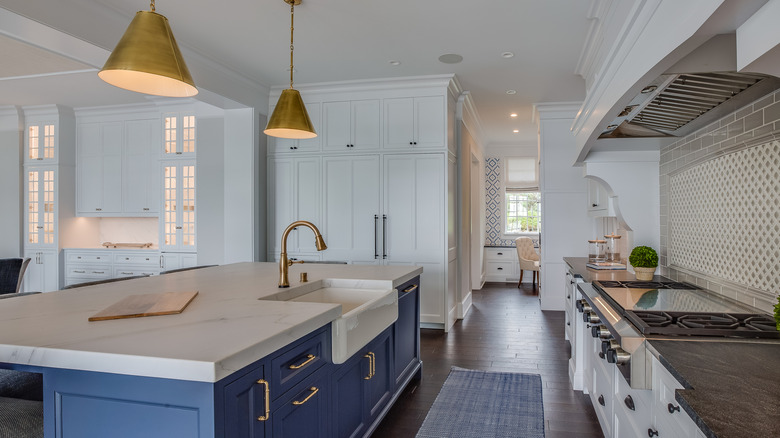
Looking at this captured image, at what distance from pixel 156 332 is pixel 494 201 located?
27.5 feet

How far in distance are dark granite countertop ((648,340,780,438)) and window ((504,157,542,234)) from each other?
26.2 feet

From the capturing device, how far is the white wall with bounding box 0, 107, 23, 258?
6.32 meters

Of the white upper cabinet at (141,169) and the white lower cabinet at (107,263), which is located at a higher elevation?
the white upper cabinet at (141,169)

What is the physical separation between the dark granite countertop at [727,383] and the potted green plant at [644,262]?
1.49 meters

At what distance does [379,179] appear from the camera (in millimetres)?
5145

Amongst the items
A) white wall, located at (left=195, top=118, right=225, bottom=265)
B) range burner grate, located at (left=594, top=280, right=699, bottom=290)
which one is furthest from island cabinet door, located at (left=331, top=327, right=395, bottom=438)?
white wall, located at (left=195, top=118, right=225, bottom=265)

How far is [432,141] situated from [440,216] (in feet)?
2.71

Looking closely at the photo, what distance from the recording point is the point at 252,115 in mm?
5246

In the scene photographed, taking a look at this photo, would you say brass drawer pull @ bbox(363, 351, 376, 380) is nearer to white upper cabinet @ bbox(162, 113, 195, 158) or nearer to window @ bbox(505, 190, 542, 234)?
white upper cabinet @ bbox(162, 113, 195, 158)

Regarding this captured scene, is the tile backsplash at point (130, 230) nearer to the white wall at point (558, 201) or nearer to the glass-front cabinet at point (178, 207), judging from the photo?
the glass-front cabinet at point (178, 207)

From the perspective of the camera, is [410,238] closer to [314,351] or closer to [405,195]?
[405,195]

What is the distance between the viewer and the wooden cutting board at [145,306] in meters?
1.57

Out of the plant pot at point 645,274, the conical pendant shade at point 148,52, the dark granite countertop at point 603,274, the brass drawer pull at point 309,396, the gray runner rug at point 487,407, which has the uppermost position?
the conical pendant shade at point 148,52

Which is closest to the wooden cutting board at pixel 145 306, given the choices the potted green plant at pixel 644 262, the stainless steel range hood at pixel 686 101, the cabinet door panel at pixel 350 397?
the cabinet door panel at pixel 350 397
